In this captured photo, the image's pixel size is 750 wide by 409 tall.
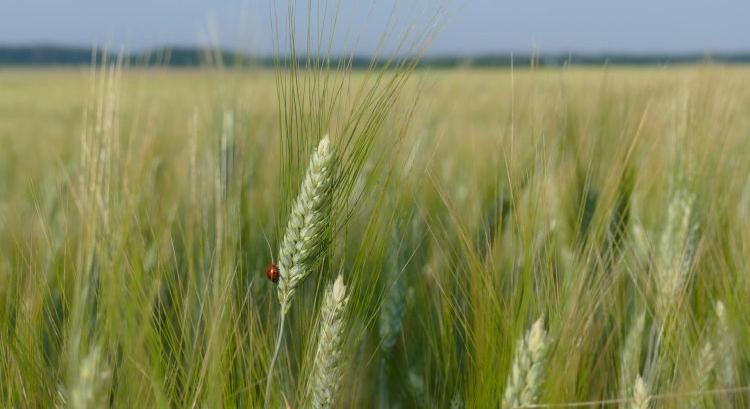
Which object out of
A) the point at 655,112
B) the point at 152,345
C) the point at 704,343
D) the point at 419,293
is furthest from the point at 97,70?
the point at 655,112

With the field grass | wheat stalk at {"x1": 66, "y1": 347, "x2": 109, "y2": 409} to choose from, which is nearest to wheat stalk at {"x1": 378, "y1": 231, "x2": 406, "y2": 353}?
the field grass

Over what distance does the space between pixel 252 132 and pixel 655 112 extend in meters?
0.97

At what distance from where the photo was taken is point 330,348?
924 millimetres

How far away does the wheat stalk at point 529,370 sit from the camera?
34.5 inches

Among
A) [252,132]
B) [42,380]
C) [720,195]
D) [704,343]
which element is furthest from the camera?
[252,132]

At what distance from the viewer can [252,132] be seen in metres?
2.13

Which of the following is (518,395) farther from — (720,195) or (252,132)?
(252,132)

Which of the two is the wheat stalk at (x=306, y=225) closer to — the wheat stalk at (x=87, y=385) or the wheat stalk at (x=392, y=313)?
the wheat stalk at (x=87, y=385)

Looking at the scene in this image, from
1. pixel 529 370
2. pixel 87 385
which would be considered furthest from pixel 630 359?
pixel 87 385

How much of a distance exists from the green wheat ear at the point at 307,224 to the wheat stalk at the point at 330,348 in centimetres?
5

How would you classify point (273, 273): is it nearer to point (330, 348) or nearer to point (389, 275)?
point (330, 348)

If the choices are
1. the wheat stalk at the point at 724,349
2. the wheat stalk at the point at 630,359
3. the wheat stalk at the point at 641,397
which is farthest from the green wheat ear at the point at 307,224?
the wheat stalk at the point at 724,349

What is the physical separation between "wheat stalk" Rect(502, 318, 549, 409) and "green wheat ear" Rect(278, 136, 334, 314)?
0.25 meters

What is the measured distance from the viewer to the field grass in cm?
94
